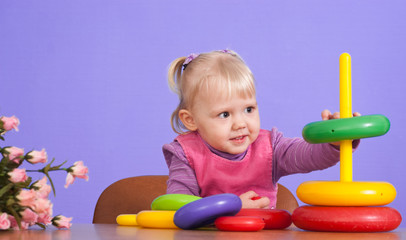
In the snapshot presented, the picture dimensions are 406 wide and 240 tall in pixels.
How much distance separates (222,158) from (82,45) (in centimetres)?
162

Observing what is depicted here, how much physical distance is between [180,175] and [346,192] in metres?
0.59

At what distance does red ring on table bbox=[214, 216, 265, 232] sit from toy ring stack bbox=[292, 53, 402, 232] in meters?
0.08

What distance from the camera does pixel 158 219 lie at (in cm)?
87

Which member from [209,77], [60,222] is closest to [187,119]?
[209,77]

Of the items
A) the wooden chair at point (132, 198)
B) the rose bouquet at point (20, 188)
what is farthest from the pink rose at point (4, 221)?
the wooden chair at point (132, 198)

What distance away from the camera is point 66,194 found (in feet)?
8.72

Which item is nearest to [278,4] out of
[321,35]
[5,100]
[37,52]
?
[321,35]

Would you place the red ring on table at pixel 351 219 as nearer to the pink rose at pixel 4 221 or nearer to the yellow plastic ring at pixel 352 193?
the yellow plastic ring at pixel 352 193

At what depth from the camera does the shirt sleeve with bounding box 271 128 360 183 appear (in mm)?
1089

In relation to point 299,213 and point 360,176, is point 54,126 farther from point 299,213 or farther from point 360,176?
point 299,213

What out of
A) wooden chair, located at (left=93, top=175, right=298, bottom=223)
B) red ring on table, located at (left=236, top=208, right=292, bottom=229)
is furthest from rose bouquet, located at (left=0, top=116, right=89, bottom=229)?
wooden chair, located at (left=93, top=175, right=298, bottom=223)

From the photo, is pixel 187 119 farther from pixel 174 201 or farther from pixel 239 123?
pixel 174 201

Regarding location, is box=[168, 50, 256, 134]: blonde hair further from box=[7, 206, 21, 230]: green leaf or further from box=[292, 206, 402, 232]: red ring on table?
box=[7, 206, 21, 230]: green leaf

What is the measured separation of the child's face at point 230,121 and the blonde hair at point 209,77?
21 mm
